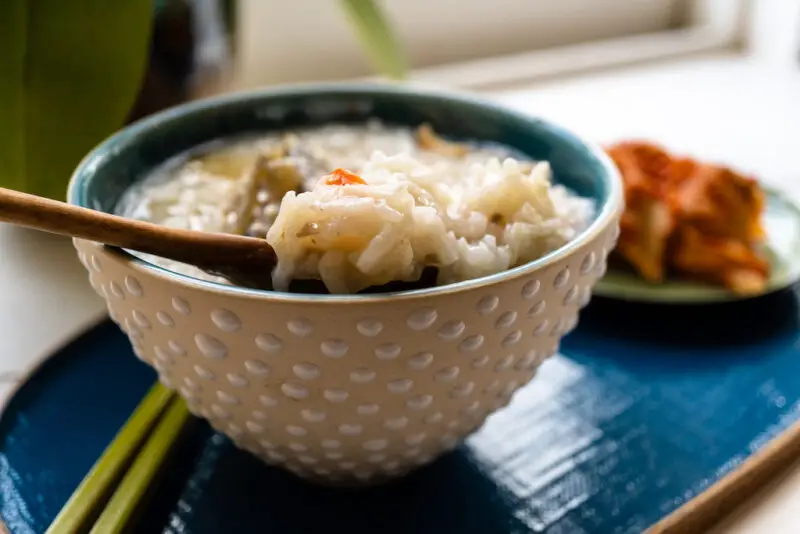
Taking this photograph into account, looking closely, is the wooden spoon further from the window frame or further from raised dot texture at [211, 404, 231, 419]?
the window frame

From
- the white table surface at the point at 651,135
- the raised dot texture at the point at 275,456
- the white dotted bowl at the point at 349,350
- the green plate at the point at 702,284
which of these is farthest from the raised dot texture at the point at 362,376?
the green plate at the point at 702,284

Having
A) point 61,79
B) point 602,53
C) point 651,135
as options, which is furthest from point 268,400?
point 602,53

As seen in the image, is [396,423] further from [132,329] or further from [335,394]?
[132,329]

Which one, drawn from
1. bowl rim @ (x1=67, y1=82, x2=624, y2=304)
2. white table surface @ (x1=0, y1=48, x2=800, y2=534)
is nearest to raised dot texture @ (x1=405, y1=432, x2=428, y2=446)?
bowl rim @ (x1=67, y1=82, x2=624, y2=304)

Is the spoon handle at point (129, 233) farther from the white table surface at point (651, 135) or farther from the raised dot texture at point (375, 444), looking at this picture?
the white table surface at point (651, 135)

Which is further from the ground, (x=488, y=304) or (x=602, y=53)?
(x=488, y=304)

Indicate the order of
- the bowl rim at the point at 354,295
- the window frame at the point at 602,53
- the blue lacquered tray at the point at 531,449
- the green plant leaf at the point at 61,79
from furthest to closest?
the window frame at the point at 602,53, the green plant leaf at the point at 61,79, the blue lacquered tray at the point at 531,449, the bowl rim at the point at 354,295
